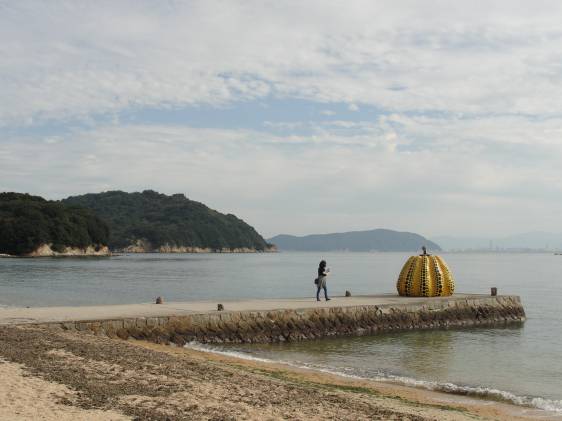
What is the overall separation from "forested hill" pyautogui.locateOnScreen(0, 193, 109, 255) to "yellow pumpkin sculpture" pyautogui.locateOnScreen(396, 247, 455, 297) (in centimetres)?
13855

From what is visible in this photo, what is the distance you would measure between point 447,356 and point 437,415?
10449 millimetres

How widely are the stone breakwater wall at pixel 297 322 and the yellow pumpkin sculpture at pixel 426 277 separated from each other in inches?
61.6

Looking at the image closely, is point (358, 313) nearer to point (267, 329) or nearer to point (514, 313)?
point (267, 329)

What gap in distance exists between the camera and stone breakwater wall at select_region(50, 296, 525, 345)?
71.0 ft

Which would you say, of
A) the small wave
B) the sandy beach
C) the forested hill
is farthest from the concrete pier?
the forested hill

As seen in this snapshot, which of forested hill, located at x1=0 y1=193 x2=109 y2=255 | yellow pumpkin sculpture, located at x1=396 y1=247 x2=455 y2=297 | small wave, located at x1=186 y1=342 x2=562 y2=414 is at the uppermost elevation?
forested hill, located at x1=0 y1=193 x2=109 y2=255

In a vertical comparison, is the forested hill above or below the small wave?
above

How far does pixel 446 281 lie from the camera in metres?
32.7

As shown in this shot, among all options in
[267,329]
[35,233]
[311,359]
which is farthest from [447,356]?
[35,233]

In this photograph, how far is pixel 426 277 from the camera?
3200 centimetres

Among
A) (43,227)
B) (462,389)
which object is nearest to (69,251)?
(43,227)

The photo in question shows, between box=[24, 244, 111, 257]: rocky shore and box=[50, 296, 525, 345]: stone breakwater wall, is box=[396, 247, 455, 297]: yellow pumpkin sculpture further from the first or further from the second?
box=[24, 244, 111, 257]: rocky shore

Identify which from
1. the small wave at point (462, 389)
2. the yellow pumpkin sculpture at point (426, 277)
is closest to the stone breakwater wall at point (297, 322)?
the yellow pumpkin sculpture at point (426, 277)

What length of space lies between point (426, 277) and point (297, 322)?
387 inches
